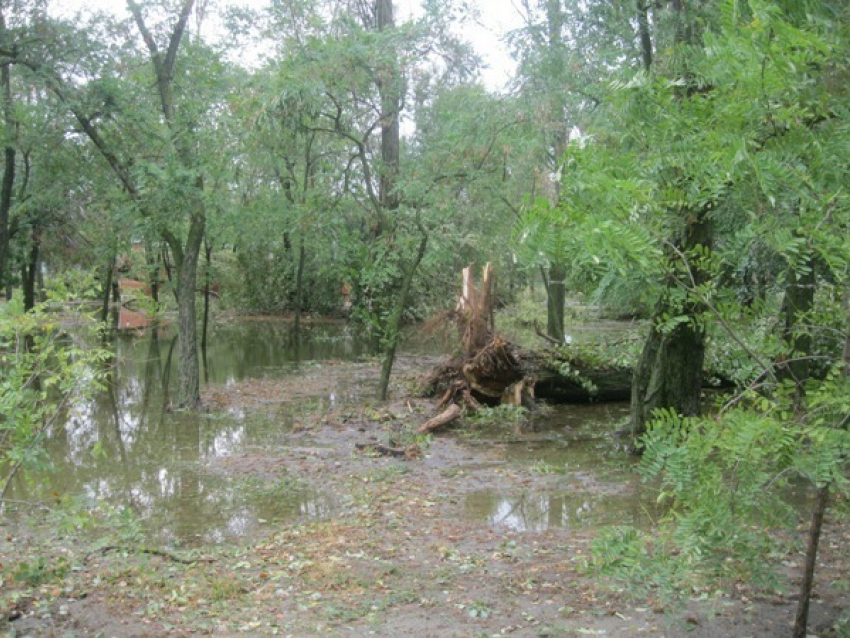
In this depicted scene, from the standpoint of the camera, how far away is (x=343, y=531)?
24.0 ft

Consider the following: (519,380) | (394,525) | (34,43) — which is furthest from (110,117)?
(394,525)

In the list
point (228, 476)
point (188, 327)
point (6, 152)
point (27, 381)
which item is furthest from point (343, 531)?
point (6, 152)

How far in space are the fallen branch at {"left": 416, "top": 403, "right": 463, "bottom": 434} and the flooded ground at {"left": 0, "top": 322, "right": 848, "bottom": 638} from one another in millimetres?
289

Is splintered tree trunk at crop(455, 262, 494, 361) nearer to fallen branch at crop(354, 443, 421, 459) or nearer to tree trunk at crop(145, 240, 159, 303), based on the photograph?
fallen branch at crop(354, 443, 421, 459)

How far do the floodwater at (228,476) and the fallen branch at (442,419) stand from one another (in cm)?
85

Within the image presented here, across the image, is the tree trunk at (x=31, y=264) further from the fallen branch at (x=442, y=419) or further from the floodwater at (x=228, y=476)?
the fallen branch at (x=442, y=419)

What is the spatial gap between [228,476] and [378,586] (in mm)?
4294

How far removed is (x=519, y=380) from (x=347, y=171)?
230 inches

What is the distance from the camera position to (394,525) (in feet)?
24.6

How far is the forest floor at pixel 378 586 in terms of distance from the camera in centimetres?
497

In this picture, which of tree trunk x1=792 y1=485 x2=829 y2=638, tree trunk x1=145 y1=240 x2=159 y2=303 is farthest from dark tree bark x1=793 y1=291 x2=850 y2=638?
tree trunk x1=145 y1=240 x2=159 y2=303

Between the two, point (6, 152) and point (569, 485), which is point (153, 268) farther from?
point (569, 485)

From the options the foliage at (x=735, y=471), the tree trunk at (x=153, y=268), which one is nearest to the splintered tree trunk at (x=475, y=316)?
the foliage at (x=735, y=471)

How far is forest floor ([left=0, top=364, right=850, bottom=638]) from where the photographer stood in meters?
4.97
